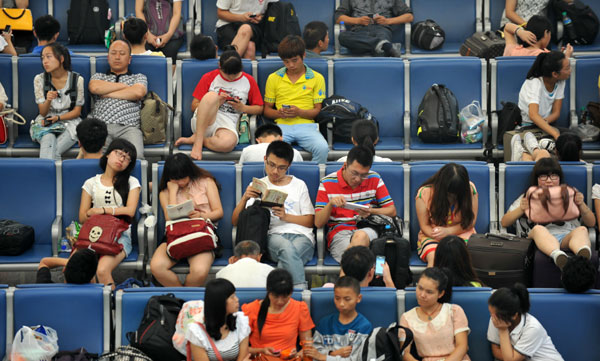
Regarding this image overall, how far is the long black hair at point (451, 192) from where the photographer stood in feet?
20.2

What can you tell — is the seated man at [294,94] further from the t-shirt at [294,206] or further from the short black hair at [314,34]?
the t-shirt at [294,206]

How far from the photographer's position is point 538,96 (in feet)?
24.4

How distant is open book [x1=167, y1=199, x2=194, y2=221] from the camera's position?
621 centimetres

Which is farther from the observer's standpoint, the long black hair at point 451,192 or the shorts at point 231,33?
the shorts at point 231,33

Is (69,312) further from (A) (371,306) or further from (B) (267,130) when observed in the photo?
(B) (267,130)

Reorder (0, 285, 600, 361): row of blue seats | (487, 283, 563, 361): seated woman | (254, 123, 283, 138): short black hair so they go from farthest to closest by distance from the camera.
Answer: (254, 123, 283, 138): short black hair
(0, 285, 600, 361): row of blue seats
(487, 283, 563, 361): seated woman

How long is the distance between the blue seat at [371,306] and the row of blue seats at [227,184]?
132 centimetres

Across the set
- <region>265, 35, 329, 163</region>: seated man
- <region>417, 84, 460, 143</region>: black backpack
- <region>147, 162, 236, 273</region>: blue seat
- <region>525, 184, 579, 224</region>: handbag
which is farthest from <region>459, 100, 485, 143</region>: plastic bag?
<region>147, 162, 236, 273</region>: blue seat

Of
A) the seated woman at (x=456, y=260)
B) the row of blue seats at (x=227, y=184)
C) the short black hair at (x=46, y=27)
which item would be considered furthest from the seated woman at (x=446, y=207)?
the short black hair at (x=46, y=27)

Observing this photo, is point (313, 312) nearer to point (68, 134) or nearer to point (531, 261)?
point (531, 261)

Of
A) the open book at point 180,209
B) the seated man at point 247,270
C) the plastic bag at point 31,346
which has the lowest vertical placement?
the plastic bag at point 31,346

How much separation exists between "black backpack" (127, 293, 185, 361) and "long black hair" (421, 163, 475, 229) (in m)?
1.96

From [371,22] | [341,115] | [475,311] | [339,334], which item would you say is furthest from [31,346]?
[371,22]

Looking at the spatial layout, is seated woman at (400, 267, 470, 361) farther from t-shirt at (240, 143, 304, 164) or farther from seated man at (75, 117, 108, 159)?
seated man at (75, 117, 108, 159)
